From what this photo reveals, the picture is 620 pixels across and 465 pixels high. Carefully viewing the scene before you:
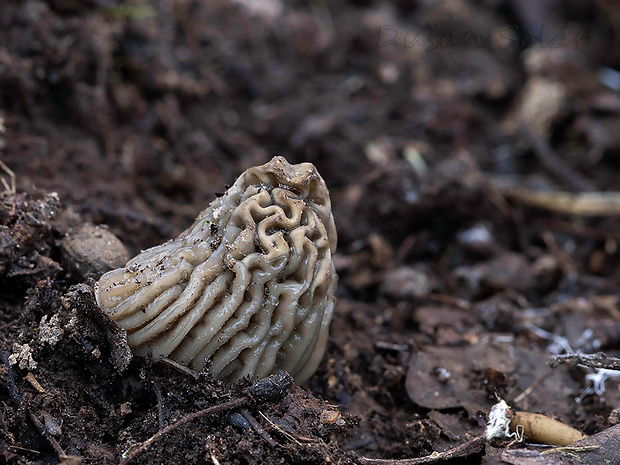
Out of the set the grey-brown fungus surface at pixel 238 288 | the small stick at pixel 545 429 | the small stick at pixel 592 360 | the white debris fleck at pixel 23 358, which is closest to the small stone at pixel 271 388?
the grey-brown fungus surface at pixel 238 288

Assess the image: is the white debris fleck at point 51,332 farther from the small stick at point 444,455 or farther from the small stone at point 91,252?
the small stick at point 444,455

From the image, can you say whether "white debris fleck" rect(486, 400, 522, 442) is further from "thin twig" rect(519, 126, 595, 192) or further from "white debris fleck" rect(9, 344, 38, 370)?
"thin twig" rect(519, 126, 595, 192)

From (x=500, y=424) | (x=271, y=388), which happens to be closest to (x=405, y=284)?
(x=500, y=424)

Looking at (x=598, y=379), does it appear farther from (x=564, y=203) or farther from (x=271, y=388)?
(x=564, y=203)

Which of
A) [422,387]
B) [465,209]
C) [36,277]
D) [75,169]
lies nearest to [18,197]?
[36,277]

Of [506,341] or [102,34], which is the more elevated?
[102,34]

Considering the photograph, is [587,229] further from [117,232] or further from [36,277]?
[36,277]
